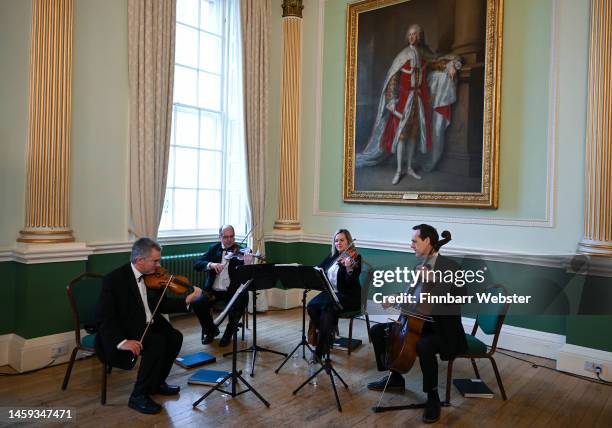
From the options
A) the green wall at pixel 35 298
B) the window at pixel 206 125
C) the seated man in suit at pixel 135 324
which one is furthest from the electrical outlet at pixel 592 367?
the green wall at pixel 35 298

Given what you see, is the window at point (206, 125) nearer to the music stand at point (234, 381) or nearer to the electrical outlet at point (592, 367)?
the music stand at point (234, 381)

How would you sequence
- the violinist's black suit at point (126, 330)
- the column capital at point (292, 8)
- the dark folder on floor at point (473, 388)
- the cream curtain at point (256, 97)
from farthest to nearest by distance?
the column capital at point (292, 8) < the cream curtain at point (256, 97) < the dark folder on floor at point (473, 388) < the violinist's black suit at point (126, 330)

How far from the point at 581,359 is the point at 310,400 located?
8.00 feet


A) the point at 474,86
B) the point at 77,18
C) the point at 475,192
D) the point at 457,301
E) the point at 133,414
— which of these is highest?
the point at 77,18

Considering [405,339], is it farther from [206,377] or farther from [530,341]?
[530,341]

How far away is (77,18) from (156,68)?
0.86 metres

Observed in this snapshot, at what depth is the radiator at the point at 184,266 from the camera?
5.42 m

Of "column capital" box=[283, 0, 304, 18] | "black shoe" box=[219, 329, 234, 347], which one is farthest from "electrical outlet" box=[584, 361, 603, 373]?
"column capital" box=[283, 0, 304, 18]

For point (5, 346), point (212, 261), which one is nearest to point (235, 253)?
point (212, 261)

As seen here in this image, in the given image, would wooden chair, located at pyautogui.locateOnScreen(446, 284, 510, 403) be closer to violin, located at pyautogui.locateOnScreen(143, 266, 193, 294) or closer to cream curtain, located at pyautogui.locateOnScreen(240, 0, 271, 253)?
violin, located at pyautogui.locateOnScreen(143, 266, 193, 294)

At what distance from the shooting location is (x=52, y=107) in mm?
4078

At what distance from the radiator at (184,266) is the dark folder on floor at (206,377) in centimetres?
174

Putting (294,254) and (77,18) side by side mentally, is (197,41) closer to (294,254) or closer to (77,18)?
(77,18)

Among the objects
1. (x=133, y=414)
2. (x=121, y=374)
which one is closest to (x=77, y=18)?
(x=121, y=374)
